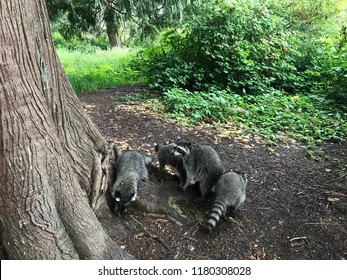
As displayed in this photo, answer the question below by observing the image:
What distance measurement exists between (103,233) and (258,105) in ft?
19.6

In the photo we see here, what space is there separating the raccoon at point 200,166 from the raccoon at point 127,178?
1.60 feet

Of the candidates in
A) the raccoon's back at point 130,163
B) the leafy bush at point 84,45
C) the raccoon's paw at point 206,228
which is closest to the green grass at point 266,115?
the raccoon's back at point 130,163

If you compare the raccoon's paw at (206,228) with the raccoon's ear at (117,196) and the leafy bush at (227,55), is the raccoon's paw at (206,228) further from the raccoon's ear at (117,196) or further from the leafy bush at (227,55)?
the leafy bush at (227,55)

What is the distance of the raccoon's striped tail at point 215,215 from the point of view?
3.41m

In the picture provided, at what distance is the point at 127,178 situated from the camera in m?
3.79

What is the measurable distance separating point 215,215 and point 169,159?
4.12 ft

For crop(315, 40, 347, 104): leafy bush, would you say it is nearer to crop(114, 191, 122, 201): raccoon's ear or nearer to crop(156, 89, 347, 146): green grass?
crop(156, 89, 347, 146): green grass

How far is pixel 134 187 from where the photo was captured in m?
3.74

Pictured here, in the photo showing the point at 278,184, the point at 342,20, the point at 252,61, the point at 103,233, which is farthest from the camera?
the point at 342,20

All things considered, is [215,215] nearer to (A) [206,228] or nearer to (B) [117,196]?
(A) [206,228]

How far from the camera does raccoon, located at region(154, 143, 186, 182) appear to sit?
4379 millimetres

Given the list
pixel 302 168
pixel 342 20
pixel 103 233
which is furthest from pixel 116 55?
pixel 103 233

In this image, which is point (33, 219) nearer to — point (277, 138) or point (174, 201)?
point (174, 201)

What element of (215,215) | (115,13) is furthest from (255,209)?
(115,13)
